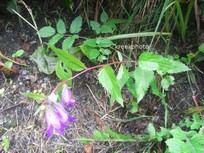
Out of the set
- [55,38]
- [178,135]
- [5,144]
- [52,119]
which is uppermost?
[55,38]

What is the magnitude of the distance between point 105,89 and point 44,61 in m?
0.31

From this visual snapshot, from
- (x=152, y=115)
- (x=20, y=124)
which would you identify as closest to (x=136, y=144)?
(x=152, y=115)

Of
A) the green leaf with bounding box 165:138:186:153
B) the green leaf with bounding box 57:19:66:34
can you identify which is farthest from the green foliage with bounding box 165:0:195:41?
the green leaf with bounding box 165:138:186:153

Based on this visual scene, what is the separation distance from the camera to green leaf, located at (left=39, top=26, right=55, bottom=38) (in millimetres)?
1476

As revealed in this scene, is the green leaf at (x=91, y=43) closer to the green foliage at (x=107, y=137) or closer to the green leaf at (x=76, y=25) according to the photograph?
the green leaf at (x=76, y=25)

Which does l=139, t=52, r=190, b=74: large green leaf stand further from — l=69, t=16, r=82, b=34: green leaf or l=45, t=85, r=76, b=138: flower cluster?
l=69, t=16, r=82, b=34: green leaf

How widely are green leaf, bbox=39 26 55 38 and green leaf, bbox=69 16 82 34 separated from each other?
85mm

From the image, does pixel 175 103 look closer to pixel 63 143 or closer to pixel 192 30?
pixel 192 30

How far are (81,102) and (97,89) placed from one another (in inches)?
3.8

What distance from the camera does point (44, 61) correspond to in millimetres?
1495

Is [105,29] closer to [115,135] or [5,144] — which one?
[115,135]

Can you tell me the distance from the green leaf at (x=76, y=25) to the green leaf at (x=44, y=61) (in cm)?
15

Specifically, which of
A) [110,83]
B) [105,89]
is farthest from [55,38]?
[110,83]

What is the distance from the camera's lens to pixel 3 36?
158cm
